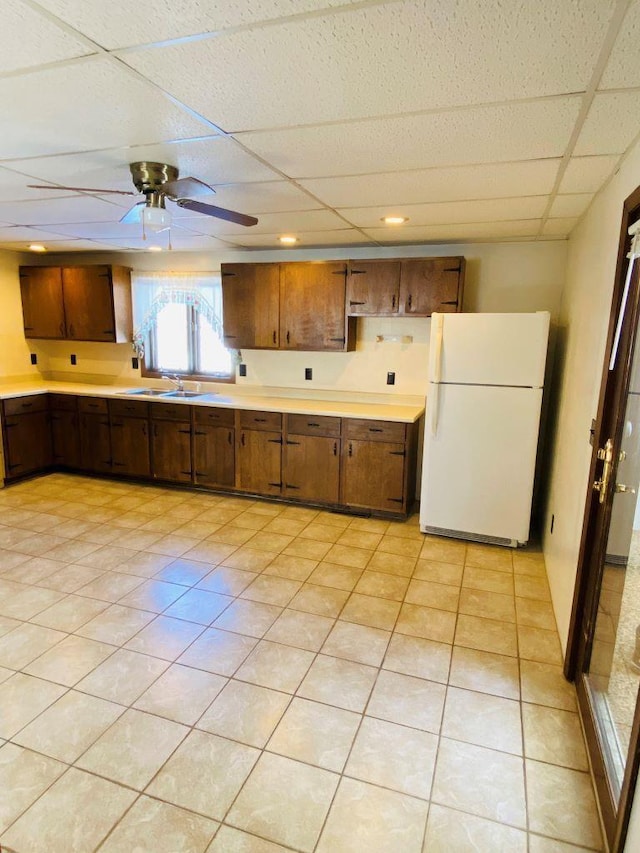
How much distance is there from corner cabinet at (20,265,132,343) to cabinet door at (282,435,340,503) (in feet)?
7.32

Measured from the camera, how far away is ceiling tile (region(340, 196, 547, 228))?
2.69 meters

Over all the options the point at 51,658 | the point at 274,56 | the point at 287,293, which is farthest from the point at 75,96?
the point at 287,293

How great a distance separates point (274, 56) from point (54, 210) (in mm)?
2440

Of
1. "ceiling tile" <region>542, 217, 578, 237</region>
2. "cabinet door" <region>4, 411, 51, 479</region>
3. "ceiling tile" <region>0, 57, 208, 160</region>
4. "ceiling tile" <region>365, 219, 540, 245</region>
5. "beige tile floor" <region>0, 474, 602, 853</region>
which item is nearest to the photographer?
"ceiling tile" <region>0, 57, 208, 160</region>

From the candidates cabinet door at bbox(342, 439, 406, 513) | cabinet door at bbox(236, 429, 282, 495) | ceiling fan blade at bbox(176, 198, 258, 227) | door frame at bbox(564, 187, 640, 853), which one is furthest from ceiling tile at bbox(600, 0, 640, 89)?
cabinet door at bbox(236, 429, 282, 495)

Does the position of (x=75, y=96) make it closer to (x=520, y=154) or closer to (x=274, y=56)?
(x=274, y=56)

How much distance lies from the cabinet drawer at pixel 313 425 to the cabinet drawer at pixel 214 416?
57cm

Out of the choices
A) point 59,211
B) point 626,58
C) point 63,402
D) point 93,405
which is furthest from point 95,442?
point 626,58

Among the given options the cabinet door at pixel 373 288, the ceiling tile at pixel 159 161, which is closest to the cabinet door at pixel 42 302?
the ceiling tile at pixel 159 161

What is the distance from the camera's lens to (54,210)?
123 inches

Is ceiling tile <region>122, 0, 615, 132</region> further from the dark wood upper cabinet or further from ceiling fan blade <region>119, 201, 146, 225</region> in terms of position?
the dark wood upper cabinet

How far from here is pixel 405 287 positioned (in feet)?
12.9

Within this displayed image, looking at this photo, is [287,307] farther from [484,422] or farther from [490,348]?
[484,422]

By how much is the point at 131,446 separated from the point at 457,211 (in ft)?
11.7
